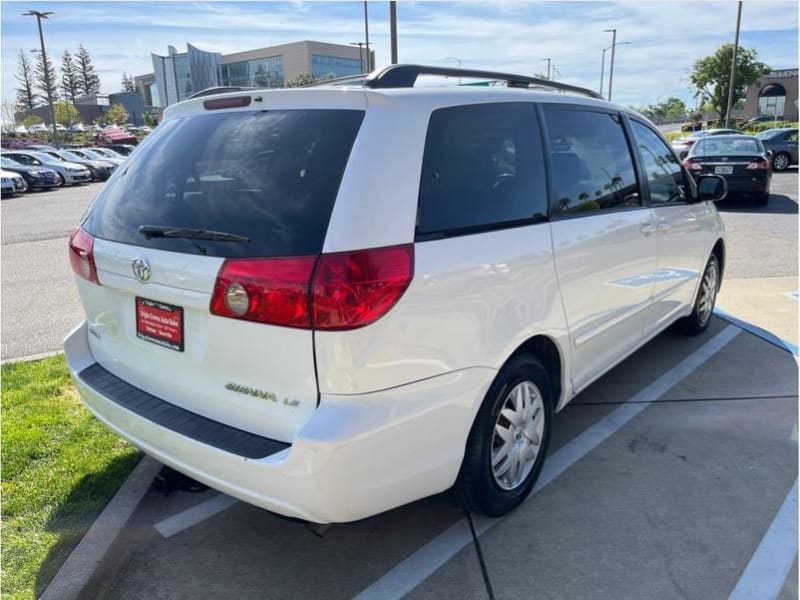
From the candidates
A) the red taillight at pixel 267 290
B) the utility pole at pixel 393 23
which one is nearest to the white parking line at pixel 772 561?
the red taillight at pixel 267 290

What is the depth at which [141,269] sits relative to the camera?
8.25 ft

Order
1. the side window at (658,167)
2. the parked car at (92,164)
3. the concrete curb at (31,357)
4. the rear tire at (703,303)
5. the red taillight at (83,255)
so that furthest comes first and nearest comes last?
the parked car at (92,164), the rear tire at (703,303), the concrete curb at (31,357), the side window at (658,167), the red taillight at (83,255)

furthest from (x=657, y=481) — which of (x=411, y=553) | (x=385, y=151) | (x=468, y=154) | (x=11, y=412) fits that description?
(x=11, y=412)

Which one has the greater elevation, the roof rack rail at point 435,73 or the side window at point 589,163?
the roof rack rail at point 435,73

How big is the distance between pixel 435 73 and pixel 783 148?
80.7ft

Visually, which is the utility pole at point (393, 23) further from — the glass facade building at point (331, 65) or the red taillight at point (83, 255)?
the glass facade building at point (331, 65)

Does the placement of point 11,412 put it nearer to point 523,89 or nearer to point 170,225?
point 170,225

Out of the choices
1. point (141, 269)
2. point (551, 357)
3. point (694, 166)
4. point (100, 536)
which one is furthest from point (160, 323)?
point (694, 166)

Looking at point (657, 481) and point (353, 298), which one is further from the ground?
point (353, 298)

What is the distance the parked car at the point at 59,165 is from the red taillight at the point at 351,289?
28918 mm

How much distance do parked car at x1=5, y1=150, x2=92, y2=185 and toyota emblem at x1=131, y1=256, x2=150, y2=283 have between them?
28.2 metres

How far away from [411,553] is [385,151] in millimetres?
1717

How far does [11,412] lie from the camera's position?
3.97 metres

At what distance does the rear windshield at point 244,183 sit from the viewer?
87.6 inches
